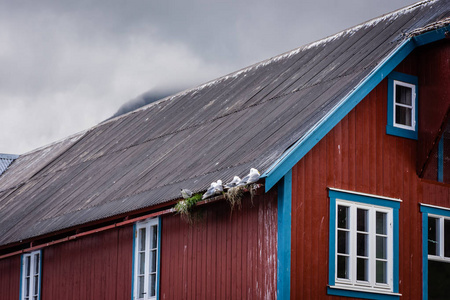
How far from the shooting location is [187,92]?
2666 centimetres

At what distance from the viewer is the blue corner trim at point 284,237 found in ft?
50.6

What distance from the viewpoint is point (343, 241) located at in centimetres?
1653

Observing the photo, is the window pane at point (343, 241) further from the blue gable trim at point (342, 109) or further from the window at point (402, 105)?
the window at point (402, 105)

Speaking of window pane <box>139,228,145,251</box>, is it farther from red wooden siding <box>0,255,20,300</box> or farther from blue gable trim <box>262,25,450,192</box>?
red wooden siding <box>0,255,20,300</box>

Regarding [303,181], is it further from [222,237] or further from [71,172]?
[71,172]

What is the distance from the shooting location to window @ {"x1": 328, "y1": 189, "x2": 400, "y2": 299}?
16.3 metres

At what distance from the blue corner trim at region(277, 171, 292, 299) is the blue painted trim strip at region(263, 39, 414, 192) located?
51 cm

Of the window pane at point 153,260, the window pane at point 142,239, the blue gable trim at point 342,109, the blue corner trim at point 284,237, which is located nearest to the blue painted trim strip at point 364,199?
the blue corner trim at point 284,237

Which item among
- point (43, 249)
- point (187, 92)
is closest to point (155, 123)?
point (187, 92)

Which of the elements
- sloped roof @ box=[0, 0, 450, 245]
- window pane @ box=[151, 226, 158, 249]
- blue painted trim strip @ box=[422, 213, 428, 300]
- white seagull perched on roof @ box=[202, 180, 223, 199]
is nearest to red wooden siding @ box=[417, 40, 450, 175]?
sloped roof @ box=[0, 0, 450, 245]

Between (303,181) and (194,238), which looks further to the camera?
(194,238)

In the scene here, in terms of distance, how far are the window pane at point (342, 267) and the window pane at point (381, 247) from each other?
0.84m

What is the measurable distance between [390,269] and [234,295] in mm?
3124

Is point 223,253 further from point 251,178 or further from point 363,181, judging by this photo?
point 363,181
